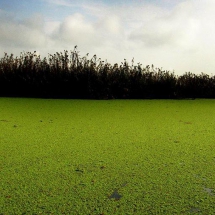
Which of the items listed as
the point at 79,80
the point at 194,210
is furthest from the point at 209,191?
the point at 79,80

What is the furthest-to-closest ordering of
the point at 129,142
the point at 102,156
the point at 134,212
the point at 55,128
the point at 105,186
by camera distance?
1. the point at 55,128
2. the point at 129,142
3. the point at 102,156
4. the point at 105,186
5. the point at 134,212

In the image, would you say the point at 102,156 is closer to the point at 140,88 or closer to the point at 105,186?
the point at 105,186

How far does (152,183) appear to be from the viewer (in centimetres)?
148

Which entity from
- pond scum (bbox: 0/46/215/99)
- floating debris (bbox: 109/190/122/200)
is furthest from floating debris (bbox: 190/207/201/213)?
pond scum (bbox: 0/46/215/99)

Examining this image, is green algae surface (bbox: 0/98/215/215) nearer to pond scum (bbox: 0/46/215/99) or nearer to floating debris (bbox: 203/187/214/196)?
floating debris (bbox: 203/187/214/196)

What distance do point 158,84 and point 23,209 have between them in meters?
6.75

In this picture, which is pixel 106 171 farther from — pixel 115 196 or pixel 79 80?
pixel 79 80

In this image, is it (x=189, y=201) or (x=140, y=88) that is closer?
(x=189, y=201)

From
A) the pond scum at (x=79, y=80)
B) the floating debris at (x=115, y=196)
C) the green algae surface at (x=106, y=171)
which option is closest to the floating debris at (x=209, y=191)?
the green algae surface at (x=106, y=171)

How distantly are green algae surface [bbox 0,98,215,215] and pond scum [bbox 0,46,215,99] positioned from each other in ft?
13.5

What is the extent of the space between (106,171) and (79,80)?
541 centimetres

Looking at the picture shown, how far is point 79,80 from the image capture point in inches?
273

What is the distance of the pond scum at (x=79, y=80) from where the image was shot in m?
6.92

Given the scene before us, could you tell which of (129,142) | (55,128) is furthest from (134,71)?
(129,142)
